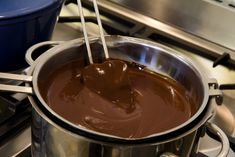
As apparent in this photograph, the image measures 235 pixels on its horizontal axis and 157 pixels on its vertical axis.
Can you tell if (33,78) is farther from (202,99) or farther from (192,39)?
(192,39)

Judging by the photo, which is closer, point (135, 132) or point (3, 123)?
point (135, 132)

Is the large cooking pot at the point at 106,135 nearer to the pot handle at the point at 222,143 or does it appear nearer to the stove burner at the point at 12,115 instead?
the pot handle at the point at 222,143

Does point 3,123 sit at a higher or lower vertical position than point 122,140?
lower

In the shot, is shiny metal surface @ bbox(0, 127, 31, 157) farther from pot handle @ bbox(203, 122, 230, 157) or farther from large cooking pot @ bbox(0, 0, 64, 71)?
pot handle @ bbox(203, 122, 230, 157)

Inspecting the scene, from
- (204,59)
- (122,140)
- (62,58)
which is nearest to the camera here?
(122,140)

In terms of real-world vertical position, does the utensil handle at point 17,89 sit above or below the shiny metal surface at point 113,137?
above

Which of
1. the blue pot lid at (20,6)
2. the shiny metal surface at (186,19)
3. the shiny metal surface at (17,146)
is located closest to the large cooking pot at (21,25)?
the blue pot lid at (20,6)

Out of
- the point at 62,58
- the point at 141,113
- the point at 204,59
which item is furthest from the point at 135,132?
the point at 204,59
